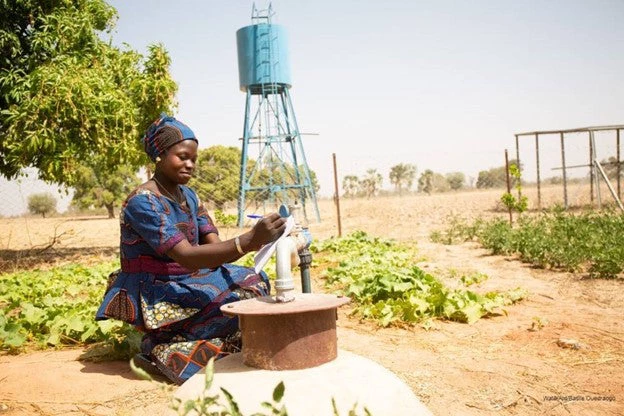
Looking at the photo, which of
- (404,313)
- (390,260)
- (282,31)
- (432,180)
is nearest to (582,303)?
(404,313)

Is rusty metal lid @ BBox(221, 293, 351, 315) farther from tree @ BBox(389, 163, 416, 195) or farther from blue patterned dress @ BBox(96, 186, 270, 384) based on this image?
tree @ BBox(389, 163, 416, 195)

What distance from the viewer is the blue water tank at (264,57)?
677 inches

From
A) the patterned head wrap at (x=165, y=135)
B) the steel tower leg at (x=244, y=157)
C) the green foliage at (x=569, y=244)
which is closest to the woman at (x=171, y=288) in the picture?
the patterned head wrap at (x=165, y=135)

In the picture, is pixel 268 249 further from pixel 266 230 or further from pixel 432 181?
pixel 432 181

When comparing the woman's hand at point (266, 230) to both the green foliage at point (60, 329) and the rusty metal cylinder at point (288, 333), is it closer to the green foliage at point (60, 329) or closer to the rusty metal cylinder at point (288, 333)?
the rusty metal cylinder at point (288, 333)

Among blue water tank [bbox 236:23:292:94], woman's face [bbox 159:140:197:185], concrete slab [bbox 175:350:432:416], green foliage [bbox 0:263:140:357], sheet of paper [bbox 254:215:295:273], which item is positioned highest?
blue water tank [bbox 236:23:292:94]

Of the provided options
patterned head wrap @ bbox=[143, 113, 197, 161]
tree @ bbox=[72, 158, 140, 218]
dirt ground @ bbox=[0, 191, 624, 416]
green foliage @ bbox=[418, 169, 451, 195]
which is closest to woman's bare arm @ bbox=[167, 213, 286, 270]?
patterned head wrap @ bbox=[143, 113, 197, 161]

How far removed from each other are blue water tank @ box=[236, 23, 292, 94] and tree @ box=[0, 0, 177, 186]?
701 cm

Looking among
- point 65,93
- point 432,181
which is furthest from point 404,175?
point 65,93

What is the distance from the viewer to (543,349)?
3.57 meters

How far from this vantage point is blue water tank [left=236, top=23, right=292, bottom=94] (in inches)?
677

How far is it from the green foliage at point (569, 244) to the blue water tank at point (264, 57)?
11.0m

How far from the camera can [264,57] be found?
17.2m

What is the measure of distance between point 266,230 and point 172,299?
39.6 inches
